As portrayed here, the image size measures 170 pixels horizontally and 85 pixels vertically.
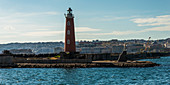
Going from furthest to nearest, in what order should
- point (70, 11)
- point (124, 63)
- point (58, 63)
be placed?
point (70, 11) < point (58, 63) < point (124, 63)

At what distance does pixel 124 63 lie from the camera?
65125mm

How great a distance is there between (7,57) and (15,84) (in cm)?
2910

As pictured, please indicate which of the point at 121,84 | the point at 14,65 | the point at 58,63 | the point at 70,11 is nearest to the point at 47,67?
the point at 58,63

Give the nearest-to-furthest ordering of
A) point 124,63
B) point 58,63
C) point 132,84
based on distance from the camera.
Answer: point 132,84
point 124,63
point 58,63

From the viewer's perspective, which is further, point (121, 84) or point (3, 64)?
point (3, 64)

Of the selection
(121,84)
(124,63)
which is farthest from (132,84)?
(124,63)

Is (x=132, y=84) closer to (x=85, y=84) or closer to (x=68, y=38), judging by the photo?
(x=85, y=84)

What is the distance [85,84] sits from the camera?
41406 millimetres

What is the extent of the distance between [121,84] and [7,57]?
122 ft

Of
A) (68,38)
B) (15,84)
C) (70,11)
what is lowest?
(15,84)

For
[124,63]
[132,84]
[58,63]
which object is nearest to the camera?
[132,84]

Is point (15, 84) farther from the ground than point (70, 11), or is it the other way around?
point (70, 11)

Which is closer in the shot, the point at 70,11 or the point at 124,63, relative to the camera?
the point at 124,63

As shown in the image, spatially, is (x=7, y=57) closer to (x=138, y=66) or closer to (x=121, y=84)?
(x=138, y=66)
